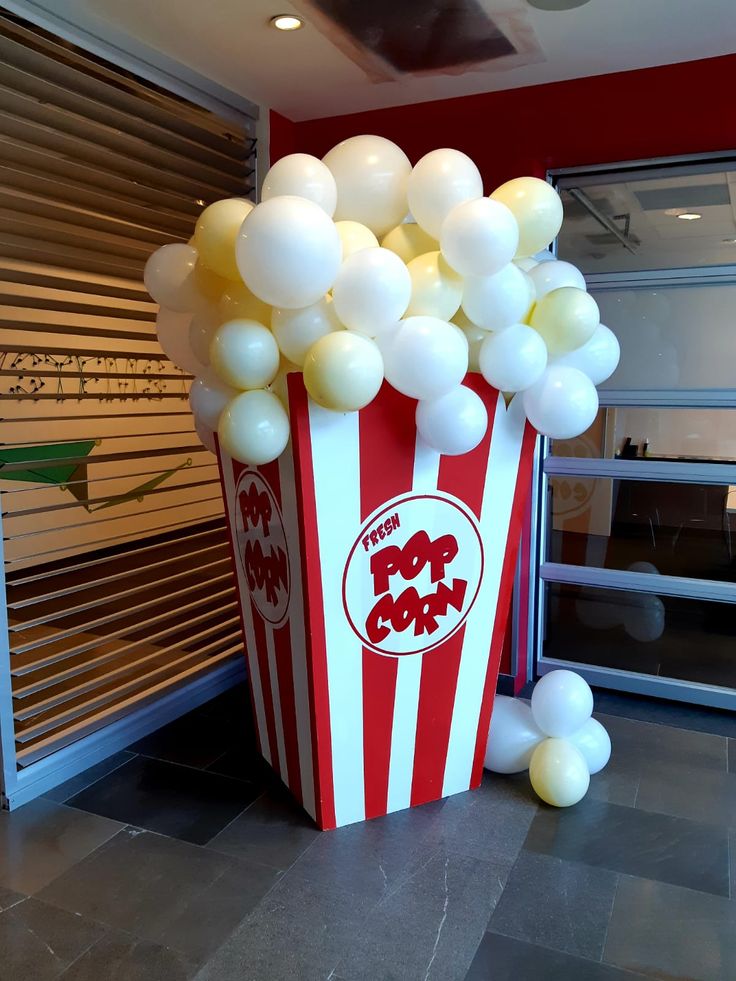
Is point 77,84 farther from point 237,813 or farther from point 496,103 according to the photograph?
point 237,813

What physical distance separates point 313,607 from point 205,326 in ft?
2.88

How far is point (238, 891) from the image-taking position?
2.16 m

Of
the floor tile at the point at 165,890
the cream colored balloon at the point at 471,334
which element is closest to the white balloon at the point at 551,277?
the cream colored balloon at the point at 471,334

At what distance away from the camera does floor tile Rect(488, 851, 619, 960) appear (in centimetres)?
198

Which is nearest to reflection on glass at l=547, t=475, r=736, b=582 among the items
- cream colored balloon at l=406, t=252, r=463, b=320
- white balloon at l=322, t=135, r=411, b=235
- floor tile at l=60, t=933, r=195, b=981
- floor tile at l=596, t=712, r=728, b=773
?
floor tile at l=596, t=712, r=728, b=773

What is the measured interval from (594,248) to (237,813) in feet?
9.11

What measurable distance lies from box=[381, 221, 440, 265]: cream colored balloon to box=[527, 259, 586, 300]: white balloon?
0.34 m

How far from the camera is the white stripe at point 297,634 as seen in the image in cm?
222

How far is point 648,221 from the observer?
341 centimetres

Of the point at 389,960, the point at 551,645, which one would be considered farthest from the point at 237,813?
the point at 551,645

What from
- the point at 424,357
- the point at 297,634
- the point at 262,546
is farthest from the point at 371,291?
the point at 297,634

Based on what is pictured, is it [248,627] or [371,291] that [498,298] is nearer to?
[371,291]

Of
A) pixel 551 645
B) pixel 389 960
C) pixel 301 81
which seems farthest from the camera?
pixel 551 645

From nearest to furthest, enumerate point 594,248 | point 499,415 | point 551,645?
point 499,415 < point 594,248 < point 551,645
